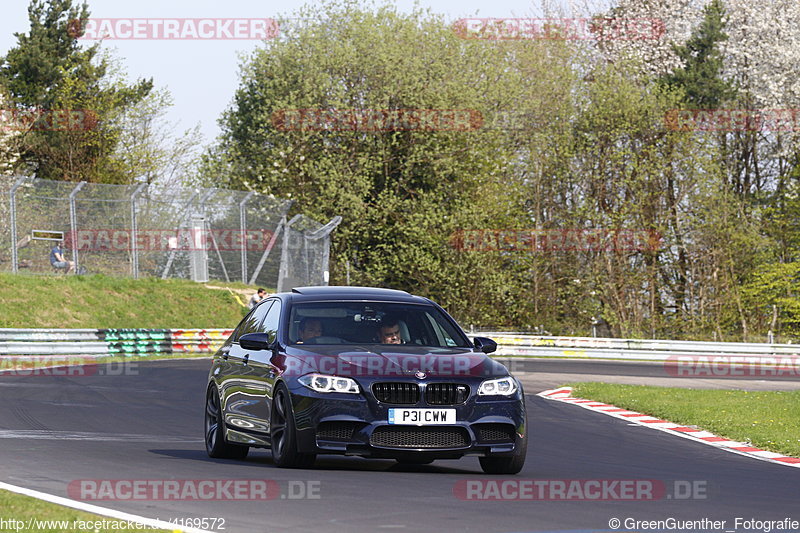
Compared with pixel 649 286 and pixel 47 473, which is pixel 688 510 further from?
pixel 649 286

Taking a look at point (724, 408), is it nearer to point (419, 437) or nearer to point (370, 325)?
point (370, 325)

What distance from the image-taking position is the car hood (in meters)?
10.4

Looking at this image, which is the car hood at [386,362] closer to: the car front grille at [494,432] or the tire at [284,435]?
the tire at [284,435]

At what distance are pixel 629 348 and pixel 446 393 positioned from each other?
3378 cm

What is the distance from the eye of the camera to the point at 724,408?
20.9 m

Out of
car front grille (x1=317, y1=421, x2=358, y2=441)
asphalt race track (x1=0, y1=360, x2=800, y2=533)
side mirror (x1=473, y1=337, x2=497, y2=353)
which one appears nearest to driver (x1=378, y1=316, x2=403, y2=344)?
side mirror (x1=473, y1=337, x2=497, y2=353)

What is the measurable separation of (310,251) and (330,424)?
33740mm

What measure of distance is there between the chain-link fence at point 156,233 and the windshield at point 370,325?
2566 cm

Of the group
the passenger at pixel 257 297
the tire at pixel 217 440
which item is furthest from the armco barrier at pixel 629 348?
the tire at pixel 217 440

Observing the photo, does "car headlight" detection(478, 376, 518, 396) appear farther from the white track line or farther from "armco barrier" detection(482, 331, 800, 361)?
"armco barrier" detection(482, 331, 800, 361)

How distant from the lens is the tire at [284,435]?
1035 cm

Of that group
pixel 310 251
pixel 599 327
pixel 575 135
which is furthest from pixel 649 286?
pixel 310 251

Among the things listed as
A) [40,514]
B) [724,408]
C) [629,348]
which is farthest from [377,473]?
[629,348]

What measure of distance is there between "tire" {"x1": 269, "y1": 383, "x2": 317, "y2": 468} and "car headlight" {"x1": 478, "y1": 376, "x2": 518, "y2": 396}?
1.44 m
